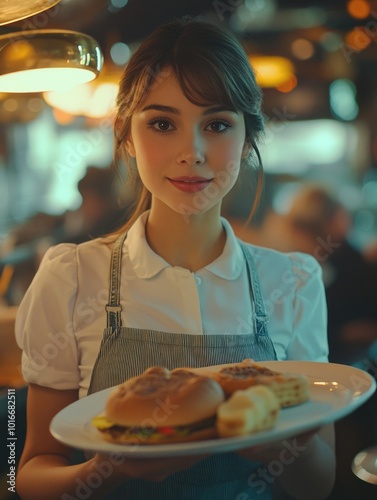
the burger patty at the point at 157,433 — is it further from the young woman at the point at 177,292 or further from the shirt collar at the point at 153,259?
the shirt collar at the point at 153,259

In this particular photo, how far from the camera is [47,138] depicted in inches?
199

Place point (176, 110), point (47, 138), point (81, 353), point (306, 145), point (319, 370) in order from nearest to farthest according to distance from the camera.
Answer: point (319, 370) < point (176, 110) < point (81, 353) < point (306, 145) < point (47, 138)

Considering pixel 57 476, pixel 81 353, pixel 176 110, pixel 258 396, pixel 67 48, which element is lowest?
pixel 57 476

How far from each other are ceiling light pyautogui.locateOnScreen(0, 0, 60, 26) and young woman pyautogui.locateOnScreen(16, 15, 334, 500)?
0.64 ft

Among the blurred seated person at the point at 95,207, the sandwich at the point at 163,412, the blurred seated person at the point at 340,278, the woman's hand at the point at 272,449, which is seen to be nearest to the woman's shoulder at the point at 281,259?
the woman's hand at the point at 272,449

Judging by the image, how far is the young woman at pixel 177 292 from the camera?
1.27 meters

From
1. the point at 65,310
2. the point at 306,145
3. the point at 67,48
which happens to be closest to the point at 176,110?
the point at 67,48

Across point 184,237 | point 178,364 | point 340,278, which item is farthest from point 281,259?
point 340,278

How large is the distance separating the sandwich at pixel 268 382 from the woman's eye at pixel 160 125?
0.45 metres

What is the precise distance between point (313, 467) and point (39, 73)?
0.88 metres

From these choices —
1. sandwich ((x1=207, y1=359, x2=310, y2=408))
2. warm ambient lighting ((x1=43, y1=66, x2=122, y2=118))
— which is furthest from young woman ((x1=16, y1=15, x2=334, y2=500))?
warm ambient lighting ((x1=43, y1=66, x2=122, y2=118))

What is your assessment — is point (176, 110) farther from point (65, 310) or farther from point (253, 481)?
point (253, 481)

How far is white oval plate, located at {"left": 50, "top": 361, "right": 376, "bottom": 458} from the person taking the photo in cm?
85

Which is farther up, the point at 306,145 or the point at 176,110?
the point at 176,110
